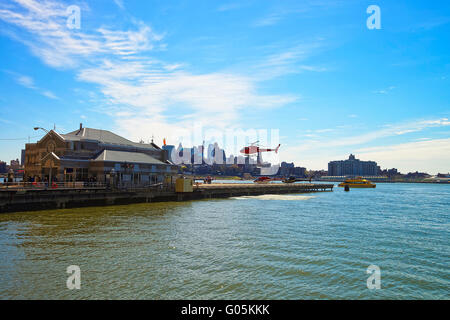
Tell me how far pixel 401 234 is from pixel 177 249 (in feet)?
85.2

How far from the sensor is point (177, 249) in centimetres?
2328

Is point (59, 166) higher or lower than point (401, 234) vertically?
higher

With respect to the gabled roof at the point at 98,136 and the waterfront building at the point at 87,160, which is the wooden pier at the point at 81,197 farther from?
the gabled roof at the point at 98,136

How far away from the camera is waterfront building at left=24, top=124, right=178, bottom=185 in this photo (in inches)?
2249

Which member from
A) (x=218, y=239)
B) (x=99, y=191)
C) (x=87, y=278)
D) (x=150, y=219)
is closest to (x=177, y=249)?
(x=218, y=239)

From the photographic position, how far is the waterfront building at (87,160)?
57.1 m

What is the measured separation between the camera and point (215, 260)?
20703 millimetres

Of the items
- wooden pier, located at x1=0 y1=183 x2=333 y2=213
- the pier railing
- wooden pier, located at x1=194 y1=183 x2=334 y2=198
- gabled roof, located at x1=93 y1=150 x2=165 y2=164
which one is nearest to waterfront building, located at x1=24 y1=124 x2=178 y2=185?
gabled roof, located at x1=93 y1=150 x2=165 y2=164

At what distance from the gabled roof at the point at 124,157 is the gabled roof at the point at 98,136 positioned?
13.6ft

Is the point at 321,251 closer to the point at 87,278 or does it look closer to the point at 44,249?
the point at 87,278

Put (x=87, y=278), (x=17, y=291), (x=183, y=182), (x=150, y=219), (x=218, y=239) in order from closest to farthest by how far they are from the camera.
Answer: (x=17, y=291), (x=87, y=278), (x=218, y=239), (x=150, y=219), (x=183, y=182)

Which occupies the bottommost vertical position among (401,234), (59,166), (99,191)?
(401,234)
